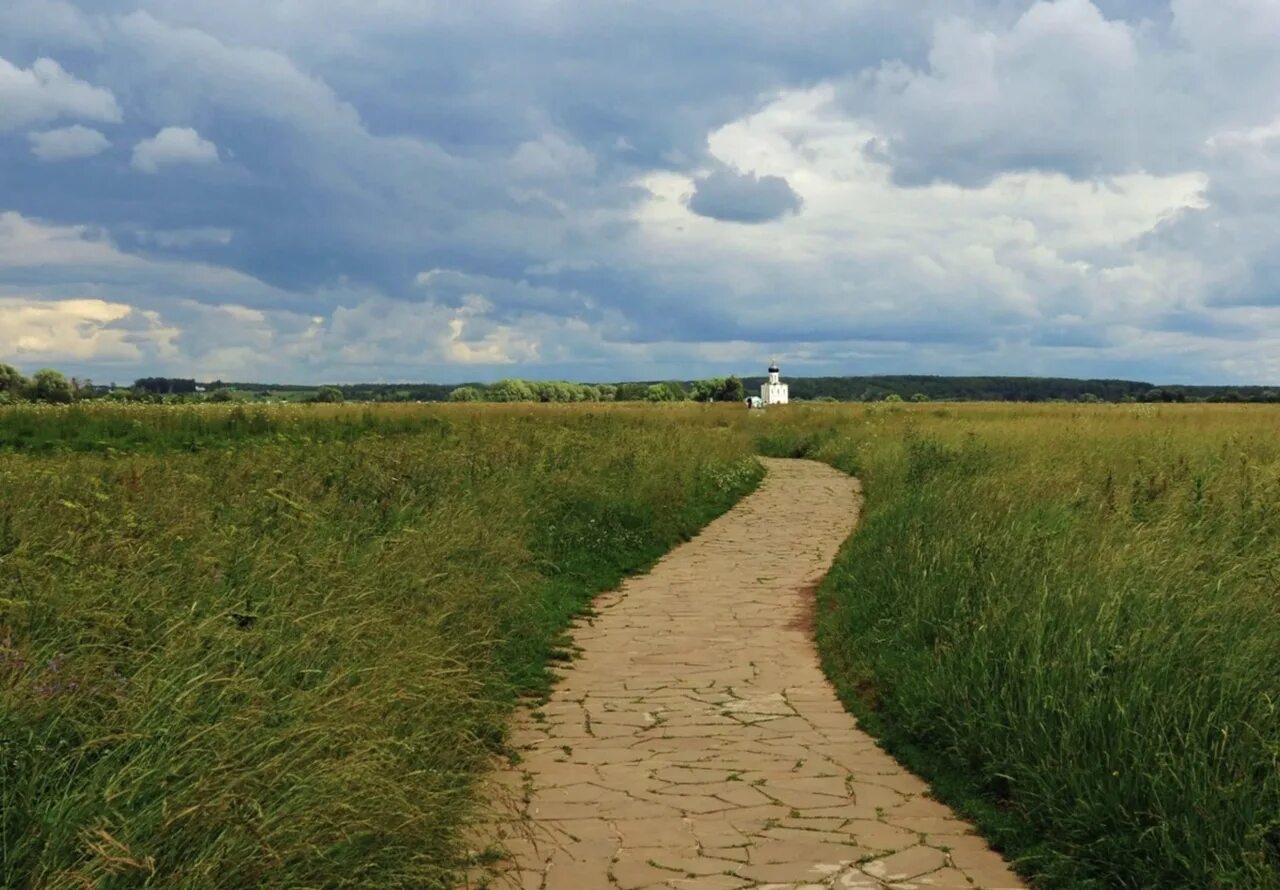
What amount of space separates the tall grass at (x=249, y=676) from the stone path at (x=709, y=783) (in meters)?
0.43

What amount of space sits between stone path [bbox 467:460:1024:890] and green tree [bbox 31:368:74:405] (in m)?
41.7

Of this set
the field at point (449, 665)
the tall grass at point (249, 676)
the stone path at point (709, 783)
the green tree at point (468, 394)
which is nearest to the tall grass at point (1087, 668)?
the field at point (449, 665)

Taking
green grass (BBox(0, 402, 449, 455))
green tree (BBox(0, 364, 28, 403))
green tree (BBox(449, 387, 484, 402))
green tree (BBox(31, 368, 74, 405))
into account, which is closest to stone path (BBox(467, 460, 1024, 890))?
green grass (BBox(0, 402, 449, 455))

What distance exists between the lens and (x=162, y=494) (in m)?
10.6

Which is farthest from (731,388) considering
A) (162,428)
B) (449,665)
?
(449,665)

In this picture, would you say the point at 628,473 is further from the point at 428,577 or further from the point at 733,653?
the point at 428,577

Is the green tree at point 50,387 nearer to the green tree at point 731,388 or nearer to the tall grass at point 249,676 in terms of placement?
the tall grass at point 249,676

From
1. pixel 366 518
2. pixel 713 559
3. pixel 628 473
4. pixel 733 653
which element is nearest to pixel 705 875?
pixel 733 653

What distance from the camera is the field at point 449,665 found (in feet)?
13.1

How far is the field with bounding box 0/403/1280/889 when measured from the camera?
13.1 ft

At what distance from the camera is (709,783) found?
20.5 feet

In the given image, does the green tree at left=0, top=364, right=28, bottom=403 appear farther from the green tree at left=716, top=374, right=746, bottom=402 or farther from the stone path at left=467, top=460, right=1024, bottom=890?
the green tree at left=716, top=374, right=746, bottom=402

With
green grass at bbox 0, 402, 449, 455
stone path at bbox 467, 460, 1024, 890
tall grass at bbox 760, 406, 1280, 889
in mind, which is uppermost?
green grass at bbox 0, 402, 449, 455

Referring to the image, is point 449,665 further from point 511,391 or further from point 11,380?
point 511,391
